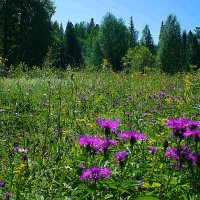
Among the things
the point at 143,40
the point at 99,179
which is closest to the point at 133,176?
the point at 99,179

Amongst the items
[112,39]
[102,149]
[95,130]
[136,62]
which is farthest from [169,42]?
[102,149]

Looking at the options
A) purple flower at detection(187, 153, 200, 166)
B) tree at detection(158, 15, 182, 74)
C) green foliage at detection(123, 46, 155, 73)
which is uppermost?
tree at detection(158, 15, 182, 74)

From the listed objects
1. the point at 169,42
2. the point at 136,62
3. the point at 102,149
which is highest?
the point at 169,42

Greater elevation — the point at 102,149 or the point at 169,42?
the point at 169,42

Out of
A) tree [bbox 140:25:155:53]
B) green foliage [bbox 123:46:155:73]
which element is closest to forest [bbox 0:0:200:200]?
green foliage [bbox 123:46:155:73]

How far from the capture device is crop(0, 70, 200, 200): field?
2008 mm

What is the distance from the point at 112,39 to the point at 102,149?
48905mm

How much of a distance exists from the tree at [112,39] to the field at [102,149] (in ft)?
133

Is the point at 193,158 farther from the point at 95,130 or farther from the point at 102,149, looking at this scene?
the point at 95,130

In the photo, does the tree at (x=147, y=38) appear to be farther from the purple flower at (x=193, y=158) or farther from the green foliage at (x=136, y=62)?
the purple flower at (x=193, y=158)

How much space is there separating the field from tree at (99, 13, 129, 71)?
40520mm

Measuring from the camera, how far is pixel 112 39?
50.3m

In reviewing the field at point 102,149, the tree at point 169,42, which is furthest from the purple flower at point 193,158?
the tree at point 169,42

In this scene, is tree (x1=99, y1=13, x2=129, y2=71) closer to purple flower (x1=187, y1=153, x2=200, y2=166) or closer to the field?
the field
